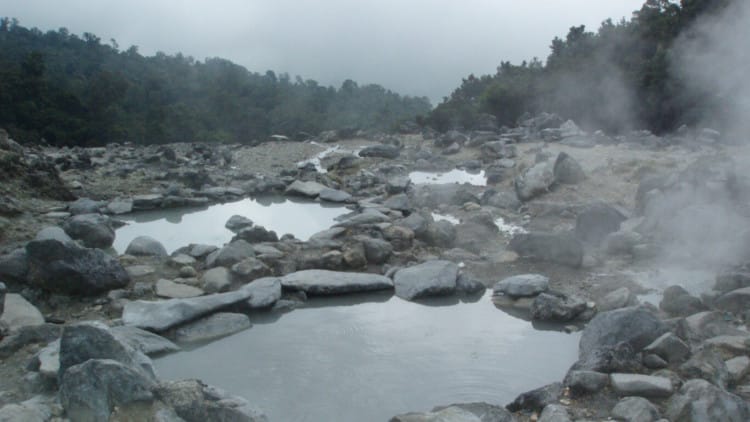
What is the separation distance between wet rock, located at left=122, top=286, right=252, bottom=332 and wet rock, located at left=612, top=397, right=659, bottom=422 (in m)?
2.56

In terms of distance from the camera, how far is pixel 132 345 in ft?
11.3

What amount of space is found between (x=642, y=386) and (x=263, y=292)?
8.52 feet

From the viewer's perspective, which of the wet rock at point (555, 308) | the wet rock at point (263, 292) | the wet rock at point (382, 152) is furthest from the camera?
the wet rock at point (382, 152)

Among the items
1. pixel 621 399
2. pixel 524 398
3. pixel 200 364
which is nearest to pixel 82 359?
pixel 200 364

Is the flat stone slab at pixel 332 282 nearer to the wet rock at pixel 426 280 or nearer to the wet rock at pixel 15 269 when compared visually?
the wet rock at pixel 426 280

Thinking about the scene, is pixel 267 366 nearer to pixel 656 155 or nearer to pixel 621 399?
pixel 621 399

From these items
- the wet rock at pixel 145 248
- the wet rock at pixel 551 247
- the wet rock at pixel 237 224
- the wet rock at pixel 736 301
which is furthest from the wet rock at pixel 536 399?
the wet rock at pixel 237 224

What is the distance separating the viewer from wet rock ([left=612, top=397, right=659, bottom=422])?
9.39 feet

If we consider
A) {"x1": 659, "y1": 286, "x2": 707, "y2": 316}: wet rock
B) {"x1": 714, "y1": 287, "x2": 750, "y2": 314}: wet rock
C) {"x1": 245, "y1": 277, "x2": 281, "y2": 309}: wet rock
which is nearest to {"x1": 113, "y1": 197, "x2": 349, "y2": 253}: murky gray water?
{"x1": 245, "y1": 277, "x2": 281, "y2": 309}: wet rock

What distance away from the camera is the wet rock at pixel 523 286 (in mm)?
4770

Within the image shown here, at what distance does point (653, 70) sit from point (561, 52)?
909cm

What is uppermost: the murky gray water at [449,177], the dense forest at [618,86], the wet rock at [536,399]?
the dense forest at [618,86]

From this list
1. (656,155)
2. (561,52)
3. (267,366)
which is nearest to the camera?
(267,366)

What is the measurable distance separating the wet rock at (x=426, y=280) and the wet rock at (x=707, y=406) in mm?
2214
